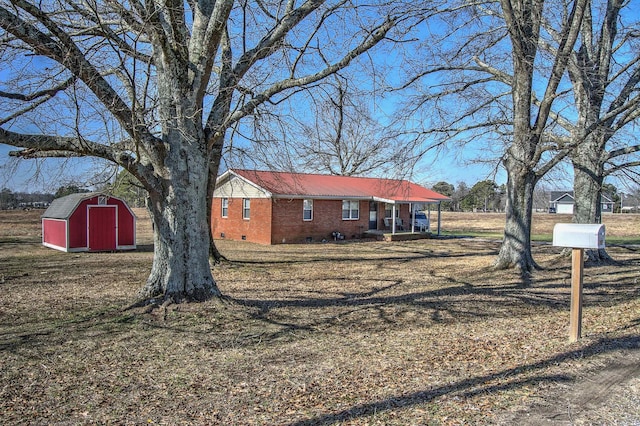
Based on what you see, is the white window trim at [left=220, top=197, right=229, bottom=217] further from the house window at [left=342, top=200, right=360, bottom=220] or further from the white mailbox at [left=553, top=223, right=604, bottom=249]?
the white mailbox at [left=553, top=223, right=604, bottom=249]

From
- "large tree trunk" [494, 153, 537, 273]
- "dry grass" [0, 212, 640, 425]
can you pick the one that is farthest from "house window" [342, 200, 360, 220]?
"dry grass" [0, 212, 640, 425]

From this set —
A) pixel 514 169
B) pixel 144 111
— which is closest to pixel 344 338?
pixel 144 111

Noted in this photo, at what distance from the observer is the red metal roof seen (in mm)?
23922

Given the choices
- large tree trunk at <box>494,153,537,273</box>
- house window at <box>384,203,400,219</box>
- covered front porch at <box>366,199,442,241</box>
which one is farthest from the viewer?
house window at <box>384,203,400,219</box>

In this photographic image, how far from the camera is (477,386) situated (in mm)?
4809

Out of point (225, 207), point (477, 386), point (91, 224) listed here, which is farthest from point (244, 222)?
point (477, 386)

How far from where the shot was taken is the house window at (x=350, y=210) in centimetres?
2692

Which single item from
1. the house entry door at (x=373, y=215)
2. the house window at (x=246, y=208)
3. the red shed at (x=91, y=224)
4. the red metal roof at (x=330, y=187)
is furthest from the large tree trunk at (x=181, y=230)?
the house entry door at (x=373, y=215)

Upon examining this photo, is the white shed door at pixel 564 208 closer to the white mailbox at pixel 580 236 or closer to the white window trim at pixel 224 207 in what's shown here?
the white window trim at pixel 224 207

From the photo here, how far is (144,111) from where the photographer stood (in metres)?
6.89

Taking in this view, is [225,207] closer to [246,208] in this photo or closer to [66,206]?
[246,208]

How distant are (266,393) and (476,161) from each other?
11.5 m

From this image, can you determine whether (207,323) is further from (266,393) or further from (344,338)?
(266,393)

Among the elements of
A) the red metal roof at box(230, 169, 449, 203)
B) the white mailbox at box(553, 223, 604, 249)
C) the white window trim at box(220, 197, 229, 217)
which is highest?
the red metal roof at box(230, 169, 449, 203)
